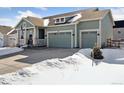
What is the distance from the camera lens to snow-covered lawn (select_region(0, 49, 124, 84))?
4156 millimetres

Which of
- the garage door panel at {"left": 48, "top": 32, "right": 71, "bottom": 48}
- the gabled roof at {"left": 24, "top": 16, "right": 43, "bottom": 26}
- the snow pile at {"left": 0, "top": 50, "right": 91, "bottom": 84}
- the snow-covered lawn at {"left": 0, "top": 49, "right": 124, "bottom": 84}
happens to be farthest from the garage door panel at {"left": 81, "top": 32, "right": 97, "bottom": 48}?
the gabled roof at {"left": 24, "top": 16, "right": 43, "bottom": 26}

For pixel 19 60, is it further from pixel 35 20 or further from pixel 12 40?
pixel 35 20

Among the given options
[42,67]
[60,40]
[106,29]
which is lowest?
[42,67]

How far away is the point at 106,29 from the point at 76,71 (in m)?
3.00

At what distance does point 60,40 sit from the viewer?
665cm

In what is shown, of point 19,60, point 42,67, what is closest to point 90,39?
point 42,67

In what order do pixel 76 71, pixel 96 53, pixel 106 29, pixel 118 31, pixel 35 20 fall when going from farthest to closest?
pixel 35 20, pixel 106 29, pixel 118 31, pixel 96 53, pixel 76 71

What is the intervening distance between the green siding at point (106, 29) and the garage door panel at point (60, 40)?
1.57 meters

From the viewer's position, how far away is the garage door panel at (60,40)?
21.3ft

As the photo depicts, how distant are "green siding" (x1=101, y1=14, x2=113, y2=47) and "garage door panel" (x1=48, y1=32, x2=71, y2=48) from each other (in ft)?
5.15

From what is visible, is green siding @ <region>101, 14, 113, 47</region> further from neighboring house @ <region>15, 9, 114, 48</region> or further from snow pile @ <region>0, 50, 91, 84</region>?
snow pile @ <region>0, 50, 91, 84</region>
